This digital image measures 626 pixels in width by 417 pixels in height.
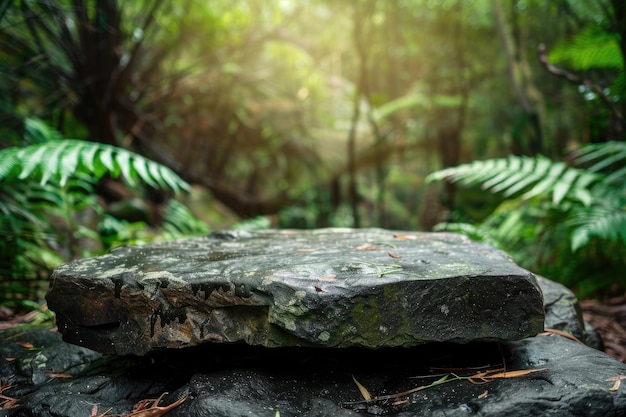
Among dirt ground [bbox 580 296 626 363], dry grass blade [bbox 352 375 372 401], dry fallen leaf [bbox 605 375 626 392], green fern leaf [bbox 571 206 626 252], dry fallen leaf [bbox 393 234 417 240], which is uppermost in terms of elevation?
green fern leaf [bbox 571 206 626 252]

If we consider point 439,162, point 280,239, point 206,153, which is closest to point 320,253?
point 280,239

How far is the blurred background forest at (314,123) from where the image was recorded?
2.96 metres

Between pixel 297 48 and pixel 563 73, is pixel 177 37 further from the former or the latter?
pixel 563 73

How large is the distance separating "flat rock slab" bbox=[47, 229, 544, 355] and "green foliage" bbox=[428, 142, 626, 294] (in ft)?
3.94

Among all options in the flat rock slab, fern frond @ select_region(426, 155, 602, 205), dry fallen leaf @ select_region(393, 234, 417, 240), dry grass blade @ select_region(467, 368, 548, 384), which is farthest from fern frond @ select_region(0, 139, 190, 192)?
fern frond @ select_region(426, 155, 602, 205)

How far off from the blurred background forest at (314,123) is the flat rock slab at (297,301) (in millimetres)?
1001

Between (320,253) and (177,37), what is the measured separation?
5.11m

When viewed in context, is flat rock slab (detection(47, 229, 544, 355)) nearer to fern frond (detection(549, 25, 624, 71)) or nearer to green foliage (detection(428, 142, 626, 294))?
green foliage (detection(428, 142, 626, 294))

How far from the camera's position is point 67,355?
72.5 inches

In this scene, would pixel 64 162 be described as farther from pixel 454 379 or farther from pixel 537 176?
pixel 537 176

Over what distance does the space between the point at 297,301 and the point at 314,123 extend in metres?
5.91

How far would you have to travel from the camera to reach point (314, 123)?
704cm

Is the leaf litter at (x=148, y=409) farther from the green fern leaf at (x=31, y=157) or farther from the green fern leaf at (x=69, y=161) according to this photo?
the green fern leaf at (x=31, y=157)

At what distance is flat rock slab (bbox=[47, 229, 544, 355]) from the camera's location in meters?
1.38
